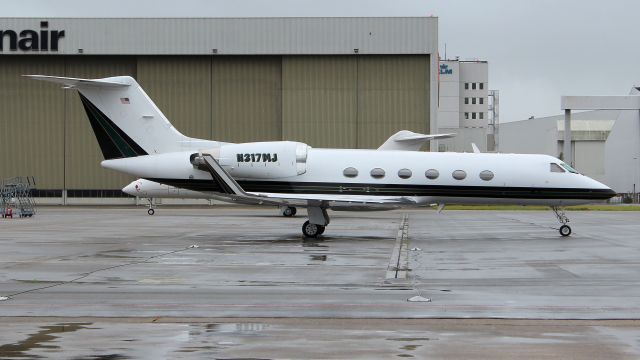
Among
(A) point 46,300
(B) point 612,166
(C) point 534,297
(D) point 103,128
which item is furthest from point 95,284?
(B) point 612,166

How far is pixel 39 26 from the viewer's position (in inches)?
2379

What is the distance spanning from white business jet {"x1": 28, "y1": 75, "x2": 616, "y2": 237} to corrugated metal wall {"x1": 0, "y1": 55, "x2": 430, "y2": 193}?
34331 mm

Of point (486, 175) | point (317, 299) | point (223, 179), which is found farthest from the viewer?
point (486, 175)

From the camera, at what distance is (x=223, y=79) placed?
61312 millimetres

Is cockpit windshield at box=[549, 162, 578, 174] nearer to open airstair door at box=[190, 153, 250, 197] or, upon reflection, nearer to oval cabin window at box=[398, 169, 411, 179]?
oval cabin window at box=[398, 169, 411, 179]

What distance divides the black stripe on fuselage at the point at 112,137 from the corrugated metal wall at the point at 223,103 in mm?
34700

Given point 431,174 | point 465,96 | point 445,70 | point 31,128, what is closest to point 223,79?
point 31,128

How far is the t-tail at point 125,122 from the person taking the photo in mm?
26266

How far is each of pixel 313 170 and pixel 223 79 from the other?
37126mm

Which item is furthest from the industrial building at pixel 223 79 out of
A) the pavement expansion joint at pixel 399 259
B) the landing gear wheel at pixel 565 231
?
the landing gear wheel at pixel 565 231

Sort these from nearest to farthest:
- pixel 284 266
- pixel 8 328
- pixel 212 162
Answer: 1. pixel 8 328
2. pixel 284 266
3. pixel 212 162

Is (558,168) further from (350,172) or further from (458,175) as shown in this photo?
(350,172)

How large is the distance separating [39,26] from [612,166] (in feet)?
200

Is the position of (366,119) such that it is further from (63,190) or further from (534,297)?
(534,297)
